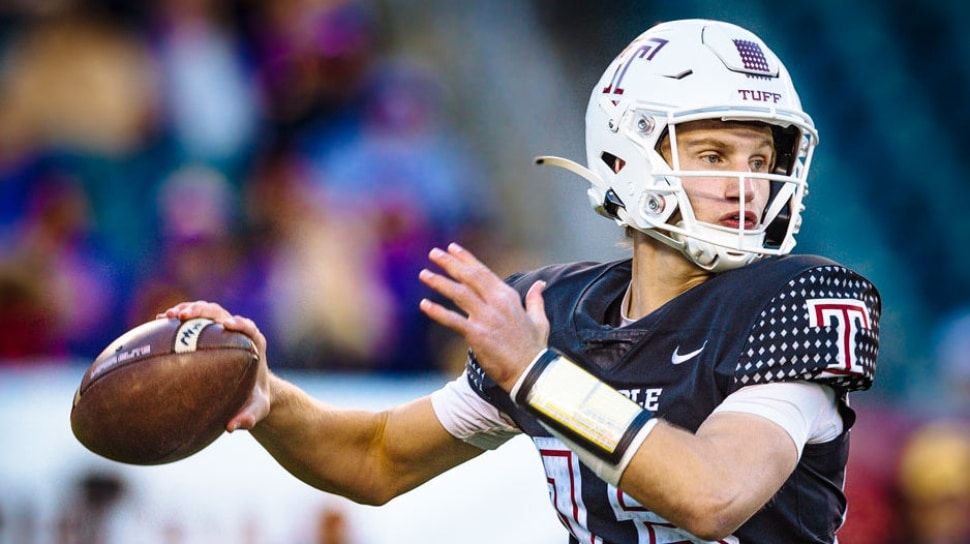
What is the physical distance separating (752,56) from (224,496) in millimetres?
2325

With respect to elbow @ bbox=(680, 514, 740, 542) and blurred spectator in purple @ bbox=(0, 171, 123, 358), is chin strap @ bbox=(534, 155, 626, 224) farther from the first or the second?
blurred spectator in purple @ bbox=(0, 171, 123, 358)

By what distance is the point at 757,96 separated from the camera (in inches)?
96.0

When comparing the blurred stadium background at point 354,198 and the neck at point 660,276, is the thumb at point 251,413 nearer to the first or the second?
the neck at point 660,276

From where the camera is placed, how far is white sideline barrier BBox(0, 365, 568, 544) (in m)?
3.98

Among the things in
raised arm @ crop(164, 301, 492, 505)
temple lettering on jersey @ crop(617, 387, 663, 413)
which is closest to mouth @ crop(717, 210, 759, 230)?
temple lettering on jersey @ crop(617, 387, 663, 413)

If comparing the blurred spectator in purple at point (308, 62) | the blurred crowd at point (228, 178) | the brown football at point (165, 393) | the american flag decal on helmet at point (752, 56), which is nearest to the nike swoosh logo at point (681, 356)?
the american flag decal on helmet at point (752, 56)

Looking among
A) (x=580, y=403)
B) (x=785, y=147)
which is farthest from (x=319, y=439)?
(x=785, y=147)

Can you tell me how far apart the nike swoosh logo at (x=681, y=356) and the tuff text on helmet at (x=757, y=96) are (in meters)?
0.48

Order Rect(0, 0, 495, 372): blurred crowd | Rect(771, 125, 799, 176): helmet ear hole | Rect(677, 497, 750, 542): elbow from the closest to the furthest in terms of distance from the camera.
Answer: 1. Rect(677, 497, 750, 542): elbow
2. Rect(771, 125, 799, 176): helmet ear hole
3. Rect(0, 0, 495, 372): blurred crowd

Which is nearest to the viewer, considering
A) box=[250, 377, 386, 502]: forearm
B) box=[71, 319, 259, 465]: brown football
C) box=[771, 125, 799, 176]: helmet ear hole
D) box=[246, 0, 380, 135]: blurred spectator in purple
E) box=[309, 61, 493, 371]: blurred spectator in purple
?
box=[71, 319, 259, 465]: brown football

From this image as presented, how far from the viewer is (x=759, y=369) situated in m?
2.19

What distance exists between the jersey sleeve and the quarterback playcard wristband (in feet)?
0.92

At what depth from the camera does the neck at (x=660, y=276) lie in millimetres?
2557

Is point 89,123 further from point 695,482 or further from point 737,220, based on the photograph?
point 695,482
